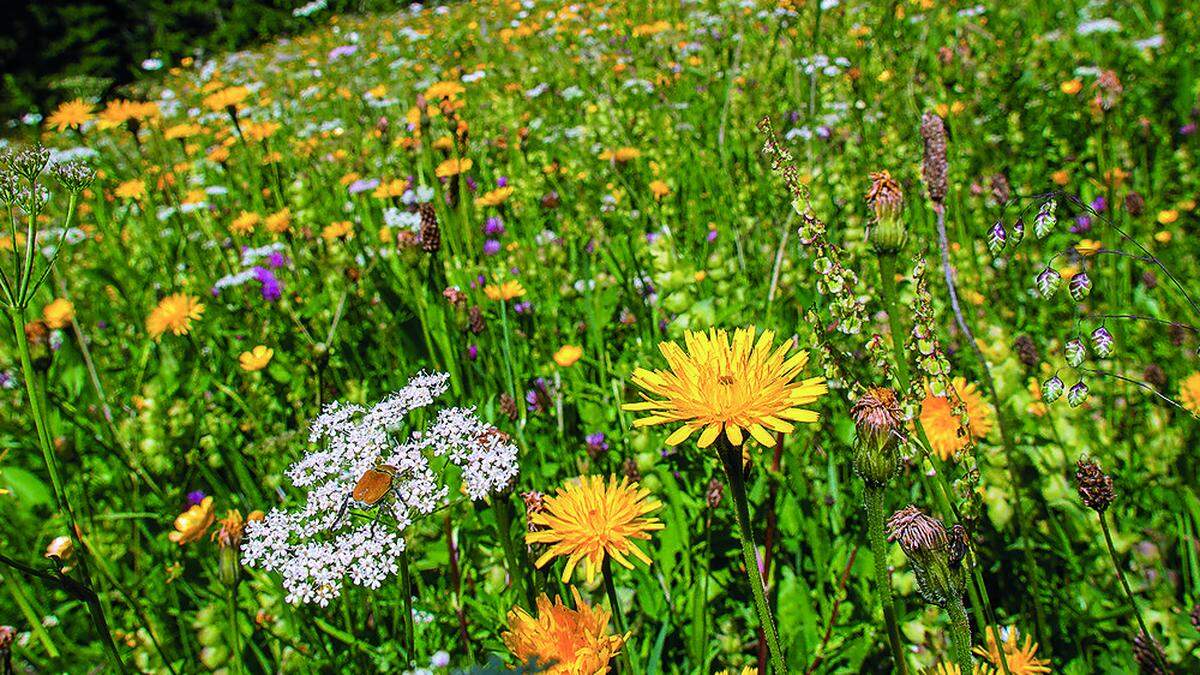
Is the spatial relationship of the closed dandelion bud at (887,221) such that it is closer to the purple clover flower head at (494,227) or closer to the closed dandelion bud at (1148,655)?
the closed dandelion bud at (1148,655)

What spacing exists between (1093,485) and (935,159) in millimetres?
465

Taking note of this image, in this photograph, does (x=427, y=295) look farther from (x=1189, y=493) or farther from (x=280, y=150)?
(x=280, y=150)

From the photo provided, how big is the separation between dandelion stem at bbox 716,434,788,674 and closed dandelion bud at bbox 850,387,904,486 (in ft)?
0.34

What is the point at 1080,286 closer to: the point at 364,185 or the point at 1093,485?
the point at 1093,485

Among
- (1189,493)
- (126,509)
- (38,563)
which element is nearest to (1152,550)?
(1189,493)

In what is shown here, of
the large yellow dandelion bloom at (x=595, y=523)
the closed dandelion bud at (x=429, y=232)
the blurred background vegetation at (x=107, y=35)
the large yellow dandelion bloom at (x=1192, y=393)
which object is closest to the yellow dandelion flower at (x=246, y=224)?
the closed dandelion bud at (x=429, y=232)

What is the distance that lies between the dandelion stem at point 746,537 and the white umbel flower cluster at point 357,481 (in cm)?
23

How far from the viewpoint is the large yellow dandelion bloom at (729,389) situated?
0.61 meters

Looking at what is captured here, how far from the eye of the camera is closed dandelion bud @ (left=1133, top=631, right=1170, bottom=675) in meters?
0.82

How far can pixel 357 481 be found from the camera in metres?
0.71

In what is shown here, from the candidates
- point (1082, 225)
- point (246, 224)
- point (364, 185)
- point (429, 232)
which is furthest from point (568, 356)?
point (1082, 225)

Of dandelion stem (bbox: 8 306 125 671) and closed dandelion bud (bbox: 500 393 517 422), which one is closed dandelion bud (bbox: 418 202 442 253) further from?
dandelion stem (bbox: 8 306 125 671)

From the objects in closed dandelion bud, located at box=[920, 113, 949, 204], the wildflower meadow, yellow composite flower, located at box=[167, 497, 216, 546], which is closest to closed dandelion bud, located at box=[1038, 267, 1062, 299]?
the wildflower meadow

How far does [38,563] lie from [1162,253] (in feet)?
8.99
